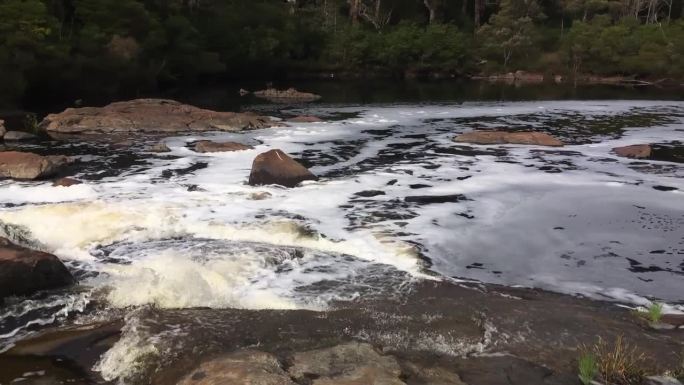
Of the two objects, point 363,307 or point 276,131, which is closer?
point 363,307

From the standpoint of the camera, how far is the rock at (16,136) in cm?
1809

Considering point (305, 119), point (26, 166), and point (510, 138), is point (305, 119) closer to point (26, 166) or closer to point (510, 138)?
point (510, 138)

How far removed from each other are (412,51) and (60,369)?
54.3 m

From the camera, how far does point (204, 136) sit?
1991 centimetres

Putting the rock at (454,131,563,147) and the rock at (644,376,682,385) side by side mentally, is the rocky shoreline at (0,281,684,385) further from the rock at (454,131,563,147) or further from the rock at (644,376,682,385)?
the rock at (454,131,563,147)

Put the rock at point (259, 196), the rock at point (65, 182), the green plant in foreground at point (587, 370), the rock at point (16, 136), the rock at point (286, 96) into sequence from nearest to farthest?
the green plant in foreground at point (587, 370) → the rock at point (259, 196) → the rock at point (65, 182) → the rock at point (16, 136) → the rock at point (286, 96)

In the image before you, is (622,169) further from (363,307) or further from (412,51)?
(412,51)

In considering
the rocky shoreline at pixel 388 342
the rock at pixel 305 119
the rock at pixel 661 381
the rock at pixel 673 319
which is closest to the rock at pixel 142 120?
the rock at pixel 305 119

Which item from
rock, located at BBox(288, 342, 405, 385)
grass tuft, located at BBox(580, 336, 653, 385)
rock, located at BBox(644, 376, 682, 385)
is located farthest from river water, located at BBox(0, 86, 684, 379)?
rock, located at BBox(644, 376, 682, 385)

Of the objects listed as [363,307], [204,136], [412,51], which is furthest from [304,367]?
[412,51]

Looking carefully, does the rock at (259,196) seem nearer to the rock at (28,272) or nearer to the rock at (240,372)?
the rock at (28,272)

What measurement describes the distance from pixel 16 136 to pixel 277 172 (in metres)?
9.69

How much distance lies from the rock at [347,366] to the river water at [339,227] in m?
1.52

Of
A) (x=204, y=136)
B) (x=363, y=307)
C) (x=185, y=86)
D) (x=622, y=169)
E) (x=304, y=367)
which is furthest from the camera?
(x=185, y=86)
